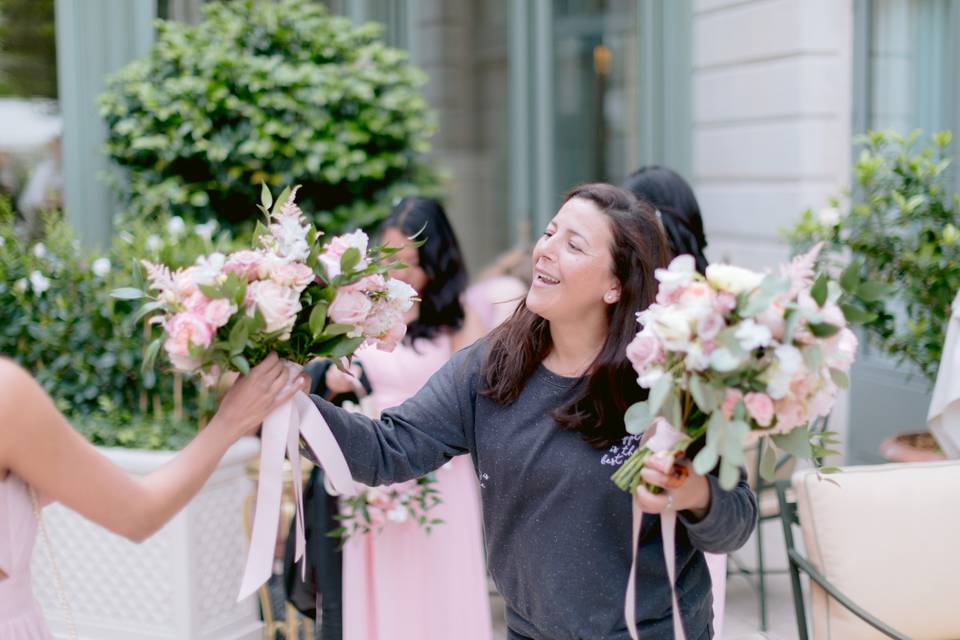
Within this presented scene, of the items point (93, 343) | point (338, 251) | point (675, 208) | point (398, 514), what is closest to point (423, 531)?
point (398, 514)

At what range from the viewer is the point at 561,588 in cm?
229

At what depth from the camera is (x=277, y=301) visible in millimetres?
2145

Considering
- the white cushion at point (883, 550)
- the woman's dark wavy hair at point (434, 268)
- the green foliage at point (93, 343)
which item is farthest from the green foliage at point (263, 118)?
the white cushion at point (883, 550)

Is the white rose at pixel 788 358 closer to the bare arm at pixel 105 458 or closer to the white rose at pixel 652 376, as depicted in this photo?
the white rose at pixel 652 376

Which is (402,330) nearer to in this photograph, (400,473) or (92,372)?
(400,473)

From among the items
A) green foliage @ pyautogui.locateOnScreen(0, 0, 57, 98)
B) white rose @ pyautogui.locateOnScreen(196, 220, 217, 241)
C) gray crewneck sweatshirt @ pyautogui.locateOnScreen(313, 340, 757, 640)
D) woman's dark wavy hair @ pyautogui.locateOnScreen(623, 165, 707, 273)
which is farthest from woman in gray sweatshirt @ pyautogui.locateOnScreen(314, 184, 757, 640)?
green foliage @ pyautogui.locateOnScreen(0, 0, 57, 98)

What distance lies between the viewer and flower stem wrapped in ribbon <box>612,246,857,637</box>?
1877 millimetres

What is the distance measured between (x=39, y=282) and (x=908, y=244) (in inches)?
140

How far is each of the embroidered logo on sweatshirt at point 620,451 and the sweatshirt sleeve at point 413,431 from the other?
1.17ft

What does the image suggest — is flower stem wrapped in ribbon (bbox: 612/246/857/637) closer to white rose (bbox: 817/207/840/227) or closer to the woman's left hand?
the woman's left hand

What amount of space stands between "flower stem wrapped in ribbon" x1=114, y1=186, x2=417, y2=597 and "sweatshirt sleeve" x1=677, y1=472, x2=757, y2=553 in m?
0.73

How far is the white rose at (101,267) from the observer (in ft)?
15.6

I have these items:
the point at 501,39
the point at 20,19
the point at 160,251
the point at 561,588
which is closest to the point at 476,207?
the point at 501,39

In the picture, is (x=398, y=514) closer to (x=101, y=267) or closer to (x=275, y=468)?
(x=275, y=468)
